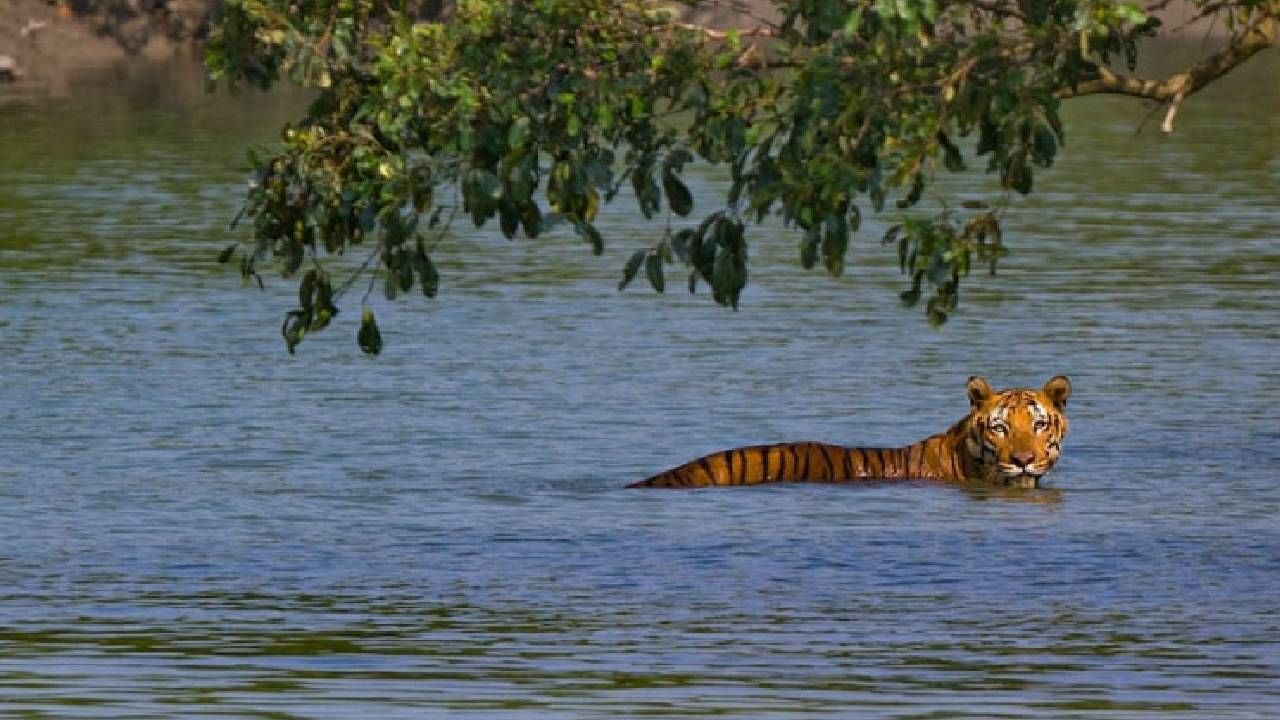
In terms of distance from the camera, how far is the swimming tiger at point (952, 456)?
866 inches

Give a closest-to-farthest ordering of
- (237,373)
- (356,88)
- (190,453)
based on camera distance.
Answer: (356,88)
(190,453)
(237,373)

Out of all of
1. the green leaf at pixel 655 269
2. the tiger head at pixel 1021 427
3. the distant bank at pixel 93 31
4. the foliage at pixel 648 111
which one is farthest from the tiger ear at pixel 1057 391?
the distant bank at pixel 93 31

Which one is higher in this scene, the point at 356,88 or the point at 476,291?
the point at 356,88

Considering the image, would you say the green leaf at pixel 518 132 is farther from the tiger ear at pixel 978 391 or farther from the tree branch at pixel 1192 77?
the tiger ear at pixel 978 391

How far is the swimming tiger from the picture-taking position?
21984mm

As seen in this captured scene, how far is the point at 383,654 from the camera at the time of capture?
53.7 ft

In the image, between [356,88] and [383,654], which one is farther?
[356,88]

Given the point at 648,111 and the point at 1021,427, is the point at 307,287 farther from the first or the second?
the point at 1021,427

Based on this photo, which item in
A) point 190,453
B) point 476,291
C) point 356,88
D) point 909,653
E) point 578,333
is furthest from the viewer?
point 476,291

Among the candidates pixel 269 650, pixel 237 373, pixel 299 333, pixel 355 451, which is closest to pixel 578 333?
pixel 237 373

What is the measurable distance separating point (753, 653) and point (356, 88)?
A: 12.3 feet

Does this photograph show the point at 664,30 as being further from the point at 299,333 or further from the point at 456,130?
the point at 299,333

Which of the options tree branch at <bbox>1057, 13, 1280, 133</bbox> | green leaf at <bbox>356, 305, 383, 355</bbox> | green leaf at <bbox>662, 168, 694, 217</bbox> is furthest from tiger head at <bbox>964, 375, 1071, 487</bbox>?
green leaf at <bbox>662, 168, 694, 217</bbox>

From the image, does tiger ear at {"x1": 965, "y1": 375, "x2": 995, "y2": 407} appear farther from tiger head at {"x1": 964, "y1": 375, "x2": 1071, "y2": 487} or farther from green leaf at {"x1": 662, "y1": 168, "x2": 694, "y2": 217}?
green leaf at {"x1": 662, "y1": 168, "x2": 694, "y2": 217}
